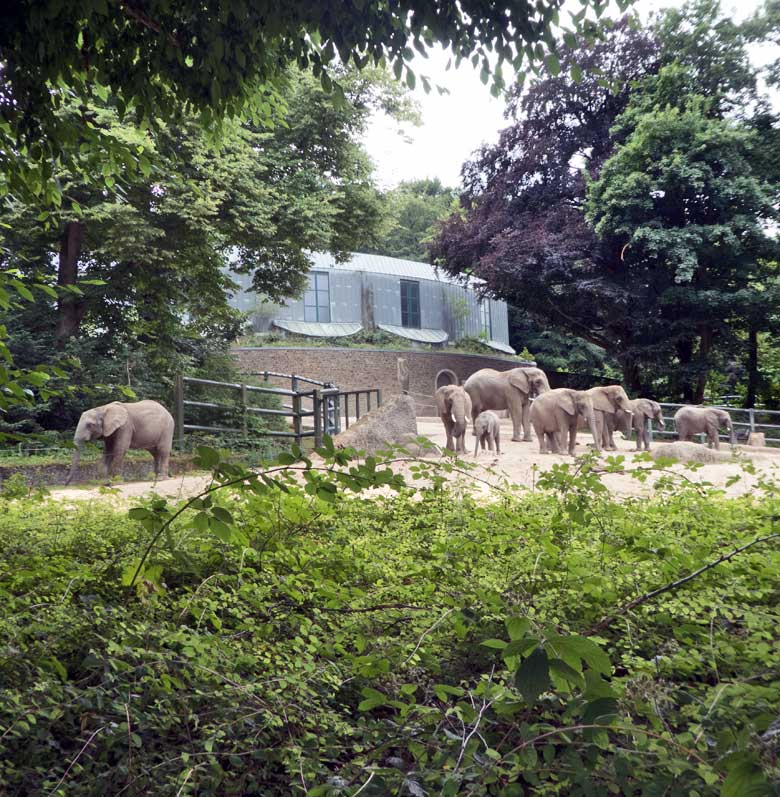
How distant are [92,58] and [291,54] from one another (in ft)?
3.30

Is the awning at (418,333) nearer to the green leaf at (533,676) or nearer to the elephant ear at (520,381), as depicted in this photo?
the elephant ear at (520,381)

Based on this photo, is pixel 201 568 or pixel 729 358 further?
pixel 729 358

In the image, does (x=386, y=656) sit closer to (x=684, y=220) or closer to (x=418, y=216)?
(x=684, y=220)

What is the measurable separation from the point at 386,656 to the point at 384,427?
31.7ft

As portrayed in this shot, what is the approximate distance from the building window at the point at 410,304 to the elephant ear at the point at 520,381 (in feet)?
63.3

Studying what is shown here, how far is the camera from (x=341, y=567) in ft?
11.0

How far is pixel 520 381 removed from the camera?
16.6m

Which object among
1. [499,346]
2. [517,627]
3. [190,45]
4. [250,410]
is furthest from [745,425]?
[517,627]

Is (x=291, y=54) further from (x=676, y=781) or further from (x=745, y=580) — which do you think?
(x=676, y=781)

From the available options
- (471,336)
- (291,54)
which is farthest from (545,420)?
(471,336)

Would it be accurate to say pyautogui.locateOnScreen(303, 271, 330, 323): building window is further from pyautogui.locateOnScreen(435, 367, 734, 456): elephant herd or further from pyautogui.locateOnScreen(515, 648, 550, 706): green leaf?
pyautogui.locateOnScreen(515, 648, 550, 706): green leaf

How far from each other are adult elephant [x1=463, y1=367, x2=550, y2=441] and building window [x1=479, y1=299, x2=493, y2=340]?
2075cm

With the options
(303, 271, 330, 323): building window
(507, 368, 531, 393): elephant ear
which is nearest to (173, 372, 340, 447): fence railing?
(507, 368, 531, 393): elephant ear

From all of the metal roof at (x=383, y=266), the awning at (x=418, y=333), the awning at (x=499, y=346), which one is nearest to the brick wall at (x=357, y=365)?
Answer: the awning at (x=418, y=333)
